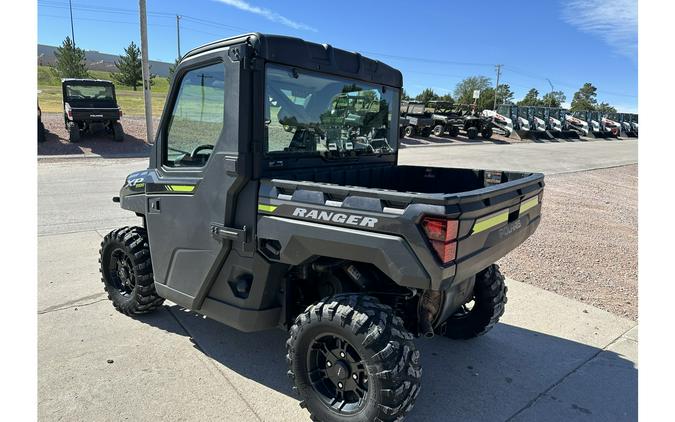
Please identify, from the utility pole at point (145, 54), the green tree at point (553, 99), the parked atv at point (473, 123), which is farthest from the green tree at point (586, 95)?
the utility pole at point (145, 54)

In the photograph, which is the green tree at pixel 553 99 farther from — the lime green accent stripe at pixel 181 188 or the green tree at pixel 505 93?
the lime green accent stripe at pixel 181 188

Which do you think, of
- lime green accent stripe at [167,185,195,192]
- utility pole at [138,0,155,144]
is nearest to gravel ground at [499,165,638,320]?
lime green accent stripe at [167,185,195,192]

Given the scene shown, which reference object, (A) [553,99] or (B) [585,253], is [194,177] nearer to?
(B) [585,253]

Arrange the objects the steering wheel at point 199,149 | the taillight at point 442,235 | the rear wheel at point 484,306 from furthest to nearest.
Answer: the rear wheel at point 484,306
the steering wheel at point 199,149
the taillight at point 442,235

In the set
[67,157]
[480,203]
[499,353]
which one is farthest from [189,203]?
[67,157]

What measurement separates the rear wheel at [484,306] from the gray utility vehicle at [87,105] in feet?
56.4

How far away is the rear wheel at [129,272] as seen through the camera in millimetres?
3826

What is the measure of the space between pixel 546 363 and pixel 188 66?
3.50m

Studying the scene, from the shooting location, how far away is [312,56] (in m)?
3.08

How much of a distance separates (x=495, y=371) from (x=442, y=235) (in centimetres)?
179

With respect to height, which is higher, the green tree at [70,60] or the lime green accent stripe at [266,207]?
the green tree at [70,60]

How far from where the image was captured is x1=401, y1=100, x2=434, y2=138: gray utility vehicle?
27.5 metres

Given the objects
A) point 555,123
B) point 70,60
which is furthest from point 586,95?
point 70,60

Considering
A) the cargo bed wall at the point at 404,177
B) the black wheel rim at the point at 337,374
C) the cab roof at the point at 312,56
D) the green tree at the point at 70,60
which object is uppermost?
the green tree at the point at 70,60
